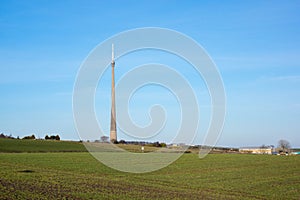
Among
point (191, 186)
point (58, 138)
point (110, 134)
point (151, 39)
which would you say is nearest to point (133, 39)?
point (151, 39)

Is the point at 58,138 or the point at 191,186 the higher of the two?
the point at 58,138

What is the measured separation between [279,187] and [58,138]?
10493cm

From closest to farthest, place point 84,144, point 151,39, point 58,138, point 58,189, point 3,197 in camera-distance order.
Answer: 1. point 3,197
2. point 58,189
3. point 151,39
4. point 84,144
5. point 58,138

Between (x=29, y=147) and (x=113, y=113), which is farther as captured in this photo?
(x=113, y=113)

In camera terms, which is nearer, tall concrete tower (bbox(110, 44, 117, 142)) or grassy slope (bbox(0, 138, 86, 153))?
grassy slope (bbox(0, 138, 86, 153))

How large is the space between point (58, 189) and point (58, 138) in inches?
4233

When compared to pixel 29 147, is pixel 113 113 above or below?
above

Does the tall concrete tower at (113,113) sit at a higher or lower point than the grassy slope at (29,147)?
higher

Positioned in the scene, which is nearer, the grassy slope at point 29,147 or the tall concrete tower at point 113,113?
the grassy slope at point 29,147

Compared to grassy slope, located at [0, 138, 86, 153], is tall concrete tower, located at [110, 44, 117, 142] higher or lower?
higher

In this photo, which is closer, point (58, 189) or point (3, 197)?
point (3, 197)

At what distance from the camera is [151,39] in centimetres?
3659

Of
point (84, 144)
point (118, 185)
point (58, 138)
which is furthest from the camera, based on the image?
point (58, 138)

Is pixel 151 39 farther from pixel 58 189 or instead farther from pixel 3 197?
pixel 3 197
